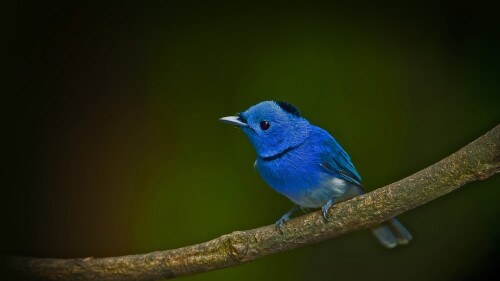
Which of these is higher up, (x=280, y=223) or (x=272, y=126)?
(x=272, y=126)

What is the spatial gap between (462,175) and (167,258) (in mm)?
574

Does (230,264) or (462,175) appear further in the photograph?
(230,264)

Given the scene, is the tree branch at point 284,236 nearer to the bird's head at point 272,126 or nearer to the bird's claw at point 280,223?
the bird's claw at point 280,223

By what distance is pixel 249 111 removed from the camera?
3.92 ft

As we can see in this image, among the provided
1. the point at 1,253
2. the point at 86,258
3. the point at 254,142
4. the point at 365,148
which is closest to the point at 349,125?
the point at 365,148

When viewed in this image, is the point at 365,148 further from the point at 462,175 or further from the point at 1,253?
the point at 1,253

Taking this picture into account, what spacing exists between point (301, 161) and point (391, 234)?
0.90 feet

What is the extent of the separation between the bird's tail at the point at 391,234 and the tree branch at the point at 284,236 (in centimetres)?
22

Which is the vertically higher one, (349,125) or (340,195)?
(349,125)

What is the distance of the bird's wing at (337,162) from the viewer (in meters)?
1.23

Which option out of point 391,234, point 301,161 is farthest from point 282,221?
point 391,234

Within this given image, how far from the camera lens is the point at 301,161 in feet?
4.04

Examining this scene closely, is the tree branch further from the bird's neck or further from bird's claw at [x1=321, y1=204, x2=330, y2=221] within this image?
the bird's neck

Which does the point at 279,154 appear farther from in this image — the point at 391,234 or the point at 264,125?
the point at 391,234
